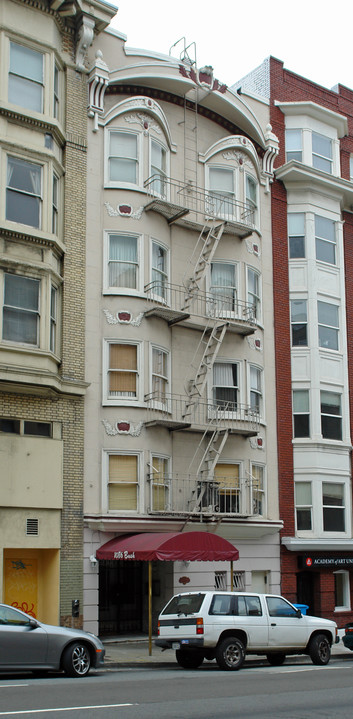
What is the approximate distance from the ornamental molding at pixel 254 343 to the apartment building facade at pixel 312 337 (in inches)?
43.2

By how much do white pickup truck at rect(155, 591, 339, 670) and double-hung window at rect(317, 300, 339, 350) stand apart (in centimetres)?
1282

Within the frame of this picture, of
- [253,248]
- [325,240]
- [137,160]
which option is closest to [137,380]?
[137,160]

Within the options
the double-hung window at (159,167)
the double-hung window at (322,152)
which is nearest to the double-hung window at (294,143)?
the double-hung window at (322,152)

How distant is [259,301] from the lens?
93.5 ft

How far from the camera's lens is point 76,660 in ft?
49.1

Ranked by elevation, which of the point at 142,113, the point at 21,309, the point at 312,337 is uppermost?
the point at 142,113

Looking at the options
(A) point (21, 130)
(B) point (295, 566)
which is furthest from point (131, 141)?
(B) point (295, 566)

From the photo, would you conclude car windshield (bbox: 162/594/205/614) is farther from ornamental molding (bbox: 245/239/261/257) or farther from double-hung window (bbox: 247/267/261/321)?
ornamental molding (bbox: 245/239/261/257)

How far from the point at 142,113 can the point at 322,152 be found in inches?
359

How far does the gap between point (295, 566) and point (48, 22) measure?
18.1m

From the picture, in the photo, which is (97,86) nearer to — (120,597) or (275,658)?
(120,597)

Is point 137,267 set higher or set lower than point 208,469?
higher

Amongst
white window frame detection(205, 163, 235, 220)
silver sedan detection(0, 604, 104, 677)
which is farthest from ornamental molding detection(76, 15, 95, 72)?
silver sedan detection(0, 604, 104, 677)

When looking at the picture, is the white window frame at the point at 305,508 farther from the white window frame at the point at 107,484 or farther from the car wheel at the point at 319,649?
the car wheel at the point at 319,649
